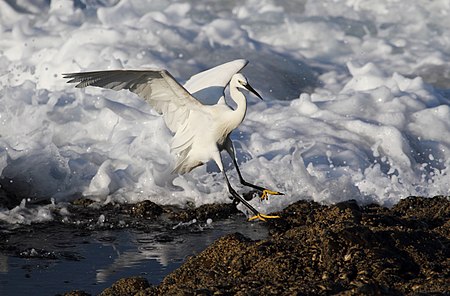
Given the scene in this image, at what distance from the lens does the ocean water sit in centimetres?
798

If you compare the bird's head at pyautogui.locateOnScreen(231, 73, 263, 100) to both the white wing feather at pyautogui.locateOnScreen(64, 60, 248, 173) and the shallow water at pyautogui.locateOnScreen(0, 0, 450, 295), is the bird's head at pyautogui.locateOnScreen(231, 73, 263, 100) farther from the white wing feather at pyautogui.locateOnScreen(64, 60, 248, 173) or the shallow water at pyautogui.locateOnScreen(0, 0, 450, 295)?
the shallow water at pyautogui.locateOnScreen(0, 0, 450, 295)

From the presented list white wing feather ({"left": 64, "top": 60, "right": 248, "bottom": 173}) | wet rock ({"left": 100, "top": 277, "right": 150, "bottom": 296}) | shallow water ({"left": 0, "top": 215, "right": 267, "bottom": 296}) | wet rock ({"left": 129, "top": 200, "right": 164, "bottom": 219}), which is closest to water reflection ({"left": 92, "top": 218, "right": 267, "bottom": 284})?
shallow water ({"left": 0, "top": 215, "right": 267, "bottom": 296})

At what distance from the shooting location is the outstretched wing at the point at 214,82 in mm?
7195

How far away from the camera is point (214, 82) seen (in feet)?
23.8

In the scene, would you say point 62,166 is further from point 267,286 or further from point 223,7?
point 223,7

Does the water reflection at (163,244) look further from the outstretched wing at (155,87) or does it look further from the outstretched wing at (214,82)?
the outstretched wing at (214,82)

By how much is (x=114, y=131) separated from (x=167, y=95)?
2444 mm

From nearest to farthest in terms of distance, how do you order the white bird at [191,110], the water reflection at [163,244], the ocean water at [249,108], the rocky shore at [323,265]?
the rocky shore at [323,265]
the water reflection at [163,244]
the white bird at [191,110]
the ocean water at [249,108]

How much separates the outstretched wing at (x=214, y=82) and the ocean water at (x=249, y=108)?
834mm

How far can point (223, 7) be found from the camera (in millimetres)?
17062

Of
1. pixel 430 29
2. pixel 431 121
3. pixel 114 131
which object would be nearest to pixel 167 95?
pixel 114 131

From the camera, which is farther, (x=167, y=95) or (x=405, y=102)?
(x=405, y=102)

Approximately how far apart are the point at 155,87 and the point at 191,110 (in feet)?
1.27

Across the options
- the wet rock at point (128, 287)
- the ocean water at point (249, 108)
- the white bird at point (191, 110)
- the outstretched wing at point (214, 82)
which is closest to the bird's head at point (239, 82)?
the white bird at point (191, 110)
